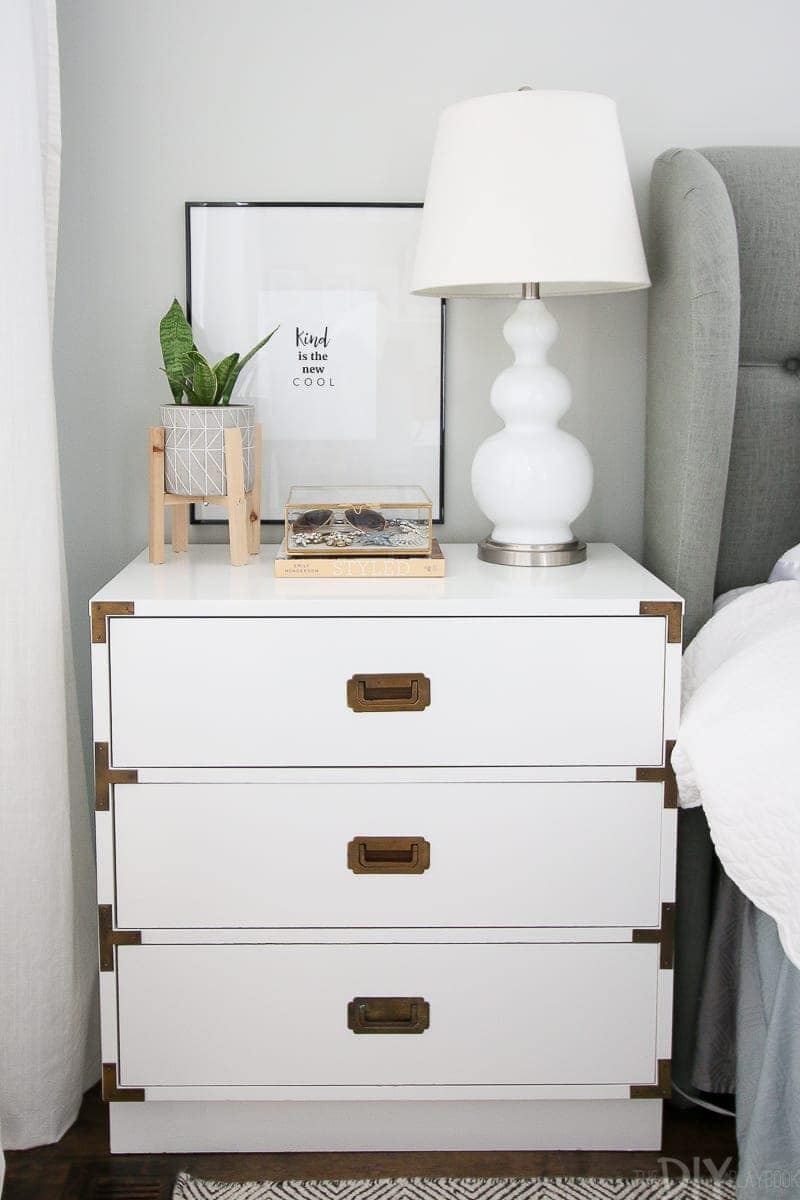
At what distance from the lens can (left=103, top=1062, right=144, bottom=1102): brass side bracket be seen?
162 cm

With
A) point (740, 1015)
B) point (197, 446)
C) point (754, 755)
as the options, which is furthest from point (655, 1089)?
point (197, 446)

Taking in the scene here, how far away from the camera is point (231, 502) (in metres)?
1.74

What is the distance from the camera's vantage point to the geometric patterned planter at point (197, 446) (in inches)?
68.7

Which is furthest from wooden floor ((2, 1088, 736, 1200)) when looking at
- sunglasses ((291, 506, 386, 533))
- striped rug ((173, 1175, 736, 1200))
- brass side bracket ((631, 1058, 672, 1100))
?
sunglasses ((291, 506, 386, 533))

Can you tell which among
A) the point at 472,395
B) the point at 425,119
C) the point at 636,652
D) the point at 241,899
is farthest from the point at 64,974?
the point at 425,119

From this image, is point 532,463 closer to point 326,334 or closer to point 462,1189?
point 326,334

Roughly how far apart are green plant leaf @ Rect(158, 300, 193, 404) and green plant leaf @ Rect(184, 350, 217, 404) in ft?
0.05

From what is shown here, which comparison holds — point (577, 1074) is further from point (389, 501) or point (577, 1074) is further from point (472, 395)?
point (472, 395)

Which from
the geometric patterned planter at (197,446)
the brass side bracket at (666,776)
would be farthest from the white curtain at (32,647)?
the brass side bracket at (666,776)

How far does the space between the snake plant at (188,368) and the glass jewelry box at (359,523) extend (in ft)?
0.63

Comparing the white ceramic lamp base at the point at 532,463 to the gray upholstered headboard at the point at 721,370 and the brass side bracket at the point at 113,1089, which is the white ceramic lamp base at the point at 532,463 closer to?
the gray upholstered headboard at the point at 721,370

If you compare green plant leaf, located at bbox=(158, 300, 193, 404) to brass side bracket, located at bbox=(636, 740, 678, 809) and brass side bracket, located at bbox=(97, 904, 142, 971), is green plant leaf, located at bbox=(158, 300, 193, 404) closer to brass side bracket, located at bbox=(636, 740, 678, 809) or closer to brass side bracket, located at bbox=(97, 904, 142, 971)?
brass side bracket, located at bbox=(97, 904, 142, 971)

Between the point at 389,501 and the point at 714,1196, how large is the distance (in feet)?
3.57

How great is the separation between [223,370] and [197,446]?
0.14 meters
